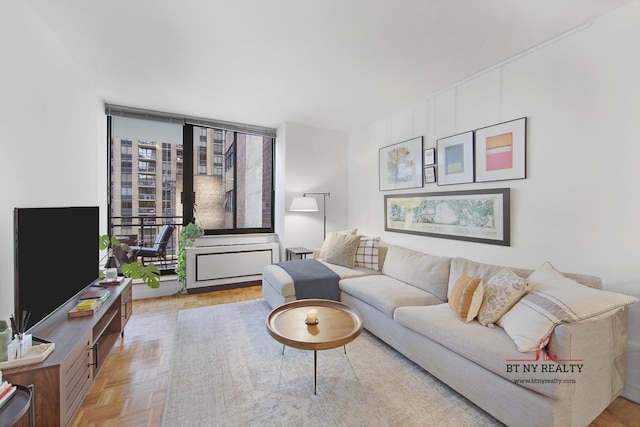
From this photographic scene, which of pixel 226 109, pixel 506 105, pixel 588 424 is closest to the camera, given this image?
pixel 588 424

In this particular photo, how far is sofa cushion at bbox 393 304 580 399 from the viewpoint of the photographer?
142cm

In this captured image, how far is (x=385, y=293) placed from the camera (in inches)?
104

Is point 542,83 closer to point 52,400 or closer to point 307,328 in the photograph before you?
point 307,328

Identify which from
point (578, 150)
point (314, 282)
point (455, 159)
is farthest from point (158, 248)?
point (578, 150)

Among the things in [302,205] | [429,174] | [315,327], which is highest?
[429,174]

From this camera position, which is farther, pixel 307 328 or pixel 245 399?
pixel 307 328

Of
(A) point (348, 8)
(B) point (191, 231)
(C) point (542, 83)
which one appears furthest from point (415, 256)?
(B) point (191, 231)

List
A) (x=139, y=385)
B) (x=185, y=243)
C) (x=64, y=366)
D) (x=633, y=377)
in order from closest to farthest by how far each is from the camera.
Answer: (x=64, y=366) → (x=633, y=377) → (x=139, y=385) → (x=185, y=243)

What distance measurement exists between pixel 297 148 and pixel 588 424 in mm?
4142

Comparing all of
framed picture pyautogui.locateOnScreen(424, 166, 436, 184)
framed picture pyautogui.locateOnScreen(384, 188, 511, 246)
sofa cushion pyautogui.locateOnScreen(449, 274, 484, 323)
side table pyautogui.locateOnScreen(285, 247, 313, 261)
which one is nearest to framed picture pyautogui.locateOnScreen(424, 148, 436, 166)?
framed picture pyautogui.locateOnScreen(424, 166, 436, 184)

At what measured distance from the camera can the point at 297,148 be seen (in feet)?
14.8

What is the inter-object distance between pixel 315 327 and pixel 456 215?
2.00 m

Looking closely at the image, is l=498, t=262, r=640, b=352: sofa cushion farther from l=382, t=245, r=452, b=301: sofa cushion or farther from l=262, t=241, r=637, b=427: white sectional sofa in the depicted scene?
l=382, t=245, r=452, b=301: sofa cushion

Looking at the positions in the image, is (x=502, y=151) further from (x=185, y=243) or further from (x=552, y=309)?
(x=185, y=243)
